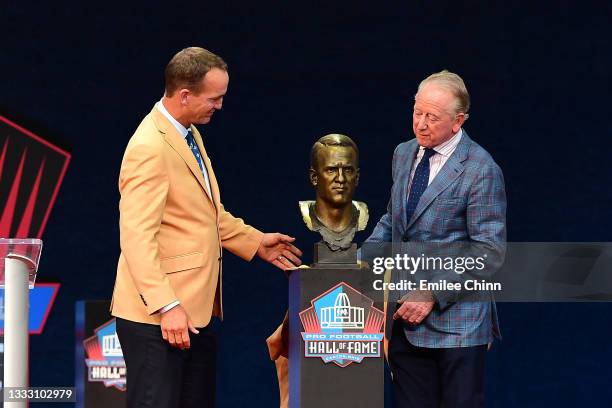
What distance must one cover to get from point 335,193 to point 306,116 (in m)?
1.91

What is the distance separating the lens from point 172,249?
13.1 feet

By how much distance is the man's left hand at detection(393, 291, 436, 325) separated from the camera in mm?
3980

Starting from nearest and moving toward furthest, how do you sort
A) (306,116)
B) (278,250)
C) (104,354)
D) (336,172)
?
(336,172) → (278,250) → (104,354) → (306,116)

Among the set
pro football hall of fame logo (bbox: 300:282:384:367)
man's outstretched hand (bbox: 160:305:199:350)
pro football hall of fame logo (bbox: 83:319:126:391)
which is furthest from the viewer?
pro football hall of fame logo (bbox: 83:319:126:391)

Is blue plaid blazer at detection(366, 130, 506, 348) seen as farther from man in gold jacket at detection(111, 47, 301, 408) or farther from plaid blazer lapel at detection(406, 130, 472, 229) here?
man in gold jacket at detection(111, 47, 301, 408)

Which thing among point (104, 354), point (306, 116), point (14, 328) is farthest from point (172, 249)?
point (306, 116)

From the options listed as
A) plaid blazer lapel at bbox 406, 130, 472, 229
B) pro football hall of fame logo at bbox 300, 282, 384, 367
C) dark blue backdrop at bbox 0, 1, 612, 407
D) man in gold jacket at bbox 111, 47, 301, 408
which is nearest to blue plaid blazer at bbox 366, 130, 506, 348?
plaid blazer lapel at bbox 406, 130, 472, 229

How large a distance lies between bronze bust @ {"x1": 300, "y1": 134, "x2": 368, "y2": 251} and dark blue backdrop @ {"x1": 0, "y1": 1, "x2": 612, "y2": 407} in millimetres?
1802

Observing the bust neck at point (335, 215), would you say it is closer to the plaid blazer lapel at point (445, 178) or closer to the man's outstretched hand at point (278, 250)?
the man's outstretched hand at point (278, 250)

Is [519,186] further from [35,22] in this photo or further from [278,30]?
[35,22]

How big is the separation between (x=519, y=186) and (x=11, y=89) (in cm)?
251

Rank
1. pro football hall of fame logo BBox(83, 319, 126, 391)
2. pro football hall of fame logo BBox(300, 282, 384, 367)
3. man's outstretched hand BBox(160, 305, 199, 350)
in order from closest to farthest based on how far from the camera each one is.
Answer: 1. man's outstretched hand BBox(160, 305, 199, 350)
2. pro football hall of fame logo BBox(300, 282, 384, 367)
3. pro football hall of fame logo BBox(83, 319, 126, 391)

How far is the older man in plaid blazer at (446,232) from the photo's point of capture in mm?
3936

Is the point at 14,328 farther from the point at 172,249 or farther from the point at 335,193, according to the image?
the point at 335,193
